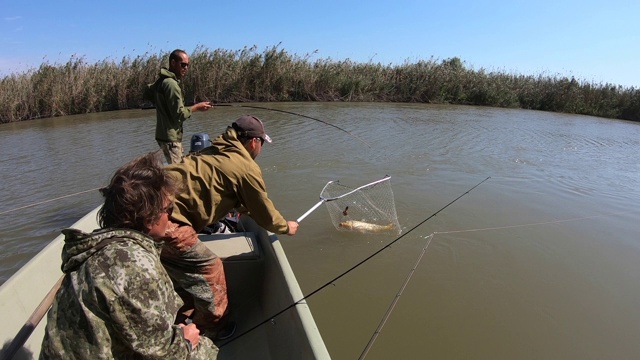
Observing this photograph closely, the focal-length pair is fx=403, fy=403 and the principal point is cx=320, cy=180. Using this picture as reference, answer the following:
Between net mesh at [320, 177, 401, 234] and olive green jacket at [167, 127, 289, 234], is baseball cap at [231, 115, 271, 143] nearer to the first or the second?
olive green jacket at [167, 127, 289, 234]

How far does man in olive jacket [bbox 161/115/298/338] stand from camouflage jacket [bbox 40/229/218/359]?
90 cm

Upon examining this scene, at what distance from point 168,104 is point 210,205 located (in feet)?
7.81

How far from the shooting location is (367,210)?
5.25 metres

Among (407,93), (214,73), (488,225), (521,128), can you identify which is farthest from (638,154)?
(214,73)

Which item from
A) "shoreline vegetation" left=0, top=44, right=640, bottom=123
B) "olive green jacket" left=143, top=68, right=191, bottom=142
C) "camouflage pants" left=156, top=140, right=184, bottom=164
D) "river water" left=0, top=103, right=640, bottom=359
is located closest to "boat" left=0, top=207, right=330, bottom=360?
"river water" left=0, top=103, right=640, bottom=359

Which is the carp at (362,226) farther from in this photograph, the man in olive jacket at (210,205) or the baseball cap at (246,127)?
the baseball cap at (246,127)

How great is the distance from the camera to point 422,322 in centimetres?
340

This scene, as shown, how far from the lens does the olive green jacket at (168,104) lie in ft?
14.0

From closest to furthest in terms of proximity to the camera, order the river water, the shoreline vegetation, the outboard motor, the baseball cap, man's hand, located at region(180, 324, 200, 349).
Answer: man's hand, located at region(180, 324, 200, 349), the baseball cap, the river water, the outboard motor, the shoreline vegetation

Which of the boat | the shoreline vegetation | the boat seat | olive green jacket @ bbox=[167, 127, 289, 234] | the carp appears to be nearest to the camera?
the boat

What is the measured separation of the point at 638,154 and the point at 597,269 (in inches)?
335

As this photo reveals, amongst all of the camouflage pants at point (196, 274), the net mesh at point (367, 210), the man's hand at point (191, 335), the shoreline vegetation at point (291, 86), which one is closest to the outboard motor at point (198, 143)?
the net mesh at point (367, 210)

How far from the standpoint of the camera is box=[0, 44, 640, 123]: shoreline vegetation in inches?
572

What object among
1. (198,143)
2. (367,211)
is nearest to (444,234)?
(367,211)
